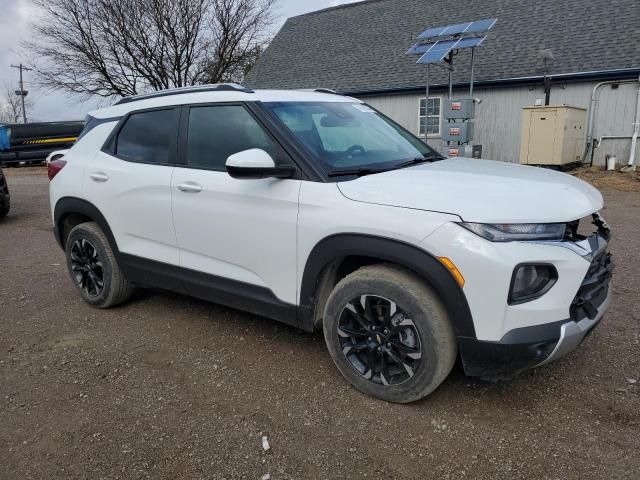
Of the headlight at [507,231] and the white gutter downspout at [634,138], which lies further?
the white gutter downspout at [634,138]

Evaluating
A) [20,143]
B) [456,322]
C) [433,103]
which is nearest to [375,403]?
[456,322]

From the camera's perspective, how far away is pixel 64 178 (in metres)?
4.47

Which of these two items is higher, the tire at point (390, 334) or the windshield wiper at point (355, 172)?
the windshield wiper at point (355, 172)

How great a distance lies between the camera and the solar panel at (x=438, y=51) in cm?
1344

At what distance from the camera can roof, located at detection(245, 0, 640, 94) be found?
48.8ft

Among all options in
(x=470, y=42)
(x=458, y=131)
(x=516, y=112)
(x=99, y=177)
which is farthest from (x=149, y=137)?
(x=516, y=112)

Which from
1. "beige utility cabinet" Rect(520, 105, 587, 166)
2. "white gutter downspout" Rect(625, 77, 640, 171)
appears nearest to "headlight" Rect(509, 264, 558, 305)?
"beige utility cabinet" Rect(520, 105, 587, 166)

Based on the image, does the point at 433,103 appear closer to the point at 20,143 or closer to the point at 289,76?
the point at 289,76

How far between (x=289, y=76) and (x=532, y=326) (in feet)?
67.5

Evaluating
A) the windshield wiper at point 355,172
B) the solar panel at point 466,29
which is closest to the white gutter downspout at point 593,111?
the solar panel at point 466,29

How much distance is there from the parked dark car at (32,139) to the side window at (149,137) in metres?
21.3

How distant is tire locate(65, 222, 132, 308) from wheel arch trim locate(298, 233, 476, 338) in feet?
6.62

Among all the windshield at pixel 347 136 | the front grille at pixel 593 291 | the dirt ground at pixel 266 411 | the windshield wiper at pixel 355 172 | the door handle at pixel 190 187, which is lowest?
the dirt ground at pixel 266 411

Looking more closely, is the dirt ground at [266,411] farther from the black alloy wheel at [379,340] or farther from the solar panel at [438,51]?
the solar panel at [438,51]
